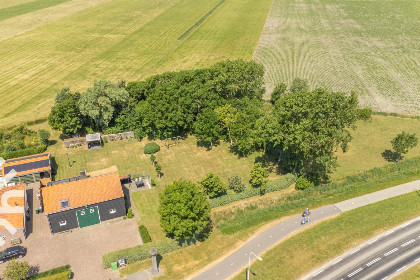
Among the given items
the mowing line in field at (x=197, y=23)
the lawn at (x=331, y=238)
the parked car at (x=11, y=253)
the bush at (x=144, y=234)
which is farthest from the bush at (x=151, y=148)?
the mowing line in field at (x=197, y=23)

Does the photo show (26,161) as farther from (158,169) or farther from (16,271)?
(16,271)

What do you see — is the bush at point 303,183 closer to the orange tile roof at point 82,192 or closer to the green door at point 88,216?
the orange tile roof at point 82,192

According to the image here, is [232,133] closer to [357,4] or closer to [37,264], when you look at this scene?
[37,264]

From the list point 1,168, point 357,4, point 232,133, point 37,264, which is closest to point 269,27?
point 357,4

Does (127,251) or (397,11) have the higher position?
(397,11)

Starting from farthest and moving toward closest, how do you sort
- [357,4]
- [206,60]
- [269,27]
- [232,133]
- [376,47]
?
[357,4] < [269,27] < [376,47] < [206,60] < [232,133]

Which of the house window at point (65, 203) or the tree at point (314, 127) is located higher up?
the tree at point (314, 127)

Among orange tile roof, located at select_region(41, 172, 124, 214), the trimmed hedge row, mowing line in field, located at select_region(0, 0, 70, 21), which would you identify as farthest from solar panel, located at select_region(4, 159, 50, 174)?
mowing line in field, located at select_region(0, 0, 70, 21)
